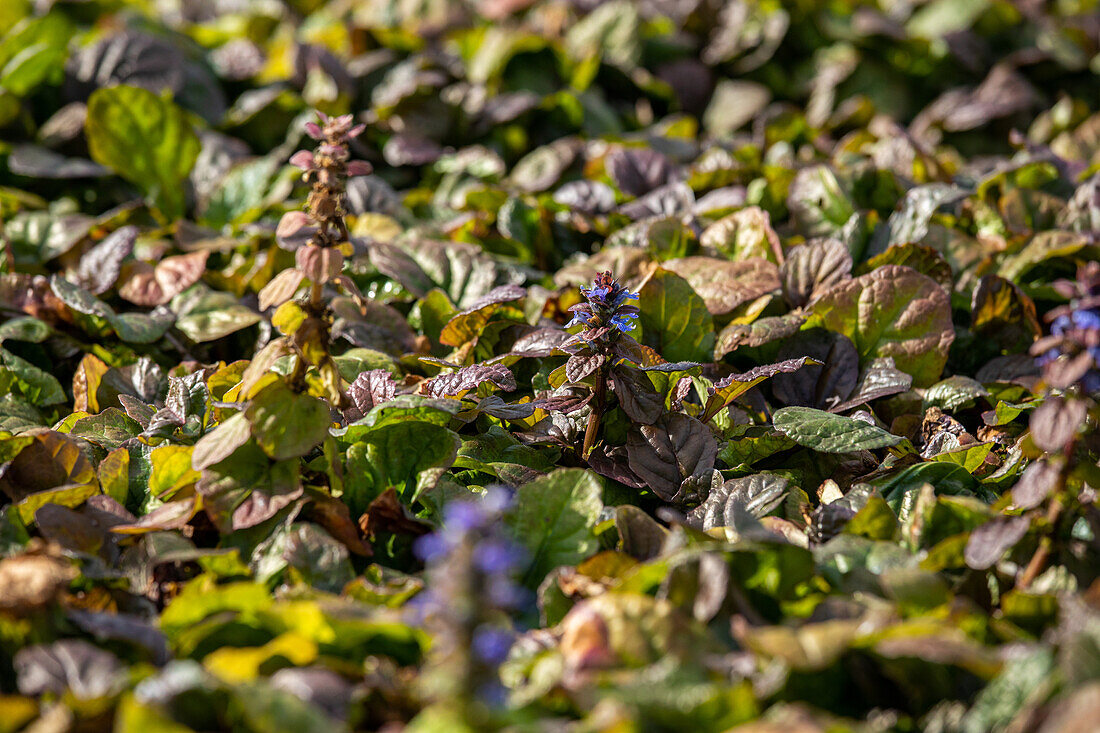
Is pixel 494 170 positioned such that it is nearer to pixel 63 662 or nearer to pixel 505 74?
pixel 505 74

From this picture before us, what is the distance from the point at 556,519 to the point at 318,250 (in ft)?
2.12

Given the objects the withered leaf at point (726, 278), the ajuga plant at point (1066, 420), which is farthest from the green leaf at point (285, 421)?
the ajuga plant at point (1066, 420)

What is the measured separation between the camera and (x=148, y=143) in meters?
3.44

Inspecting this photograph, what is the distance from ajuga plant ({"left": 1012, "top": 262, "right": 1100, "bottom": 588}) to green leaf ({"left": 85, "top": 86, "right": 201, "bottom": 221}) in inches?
113

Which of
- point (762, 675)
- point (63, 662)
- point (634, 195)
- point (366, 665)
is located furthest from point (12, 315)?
point (762, 675)

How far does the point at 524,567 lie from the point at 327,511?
1.23 ft

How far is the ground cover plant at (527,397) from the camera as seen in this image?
1400 mm

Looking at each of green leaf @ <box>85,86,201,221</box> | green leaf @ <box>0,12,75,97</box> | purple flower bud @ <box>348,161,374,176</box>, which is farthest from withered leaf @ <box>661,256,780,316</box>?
green leaf @ <box>0,12,75,97</box>

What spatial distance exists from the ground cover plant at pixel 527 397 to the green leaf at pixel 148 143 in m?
0.01

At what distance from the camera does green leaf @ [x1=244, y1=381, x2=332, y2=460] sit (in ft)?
5.62

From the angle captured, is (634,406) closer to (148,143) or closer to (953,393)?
(953,393)

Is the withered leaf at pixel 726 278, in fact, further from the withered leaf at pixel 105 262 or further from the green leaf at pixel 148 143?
the green leaf at pixel 148 143

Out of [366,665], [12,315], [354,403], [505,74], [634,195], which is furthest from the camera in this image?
[505,74]

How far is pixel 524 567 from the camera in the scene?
1823mm
